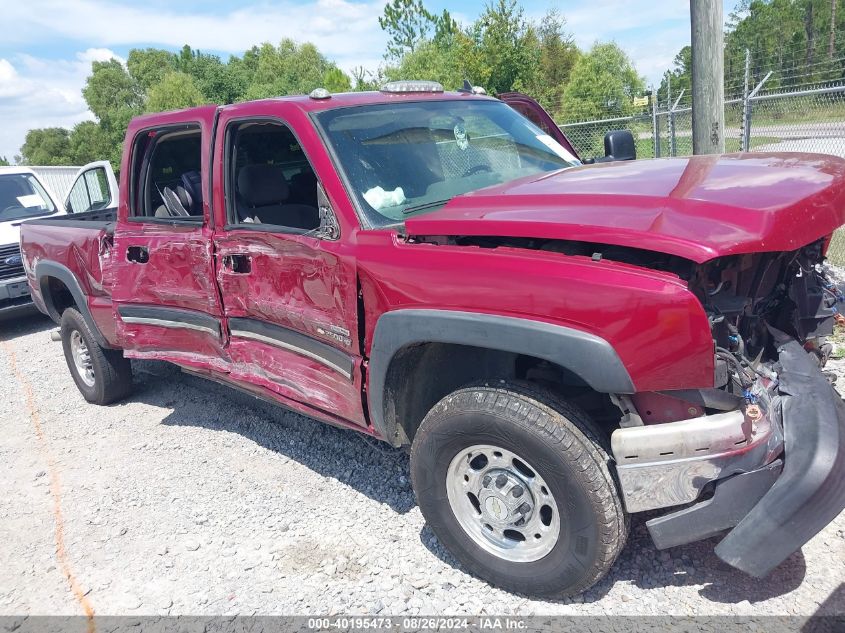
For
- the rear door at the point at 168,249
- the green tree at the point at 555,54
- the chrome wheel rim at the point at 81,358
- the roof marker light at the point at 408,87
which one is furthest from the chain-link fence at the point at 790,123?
the green tree at the point at 555,54

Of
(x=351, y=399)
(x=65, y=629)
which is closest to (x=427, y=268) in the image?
(x=351, y=399)

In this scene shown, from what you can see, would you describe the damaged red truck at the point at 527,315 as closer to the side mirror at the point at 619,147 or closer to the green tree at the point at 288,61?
the side mirror at the point at 619,147

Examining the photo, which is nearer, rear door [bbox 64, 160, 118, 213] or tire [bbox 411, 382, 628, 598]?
tire [bbox 411, 382, 628, 598]

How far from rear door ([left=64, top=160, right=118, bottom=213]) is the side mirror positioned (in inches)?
242

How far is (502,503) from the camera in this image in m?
2.59

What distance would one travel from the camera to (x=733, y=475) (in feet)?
7.24

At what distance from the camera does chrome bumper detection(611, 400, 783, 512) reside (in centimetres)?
216

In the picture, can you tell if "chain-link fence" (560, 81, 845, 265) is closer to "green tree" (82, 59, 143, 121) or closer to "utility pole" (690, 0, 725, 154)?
"utility pole" (690, 0, 725, 154)

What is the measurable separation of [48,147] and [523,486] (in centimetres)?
6268

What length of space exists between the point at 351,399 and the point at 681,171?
1760 millimetres

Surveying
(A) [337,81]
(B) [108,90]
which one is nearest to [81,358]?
(A) [337,81]

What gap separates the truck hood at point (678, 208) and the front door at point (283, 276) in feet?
1.79

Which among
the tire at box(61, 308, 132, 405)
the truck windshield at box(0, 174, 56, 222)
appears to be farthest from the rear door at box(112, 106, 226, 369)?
the truck windshield at box(0, 174, 56, 222)

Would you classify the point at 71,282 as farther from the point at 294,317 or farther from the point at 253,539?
the point at 253,539
